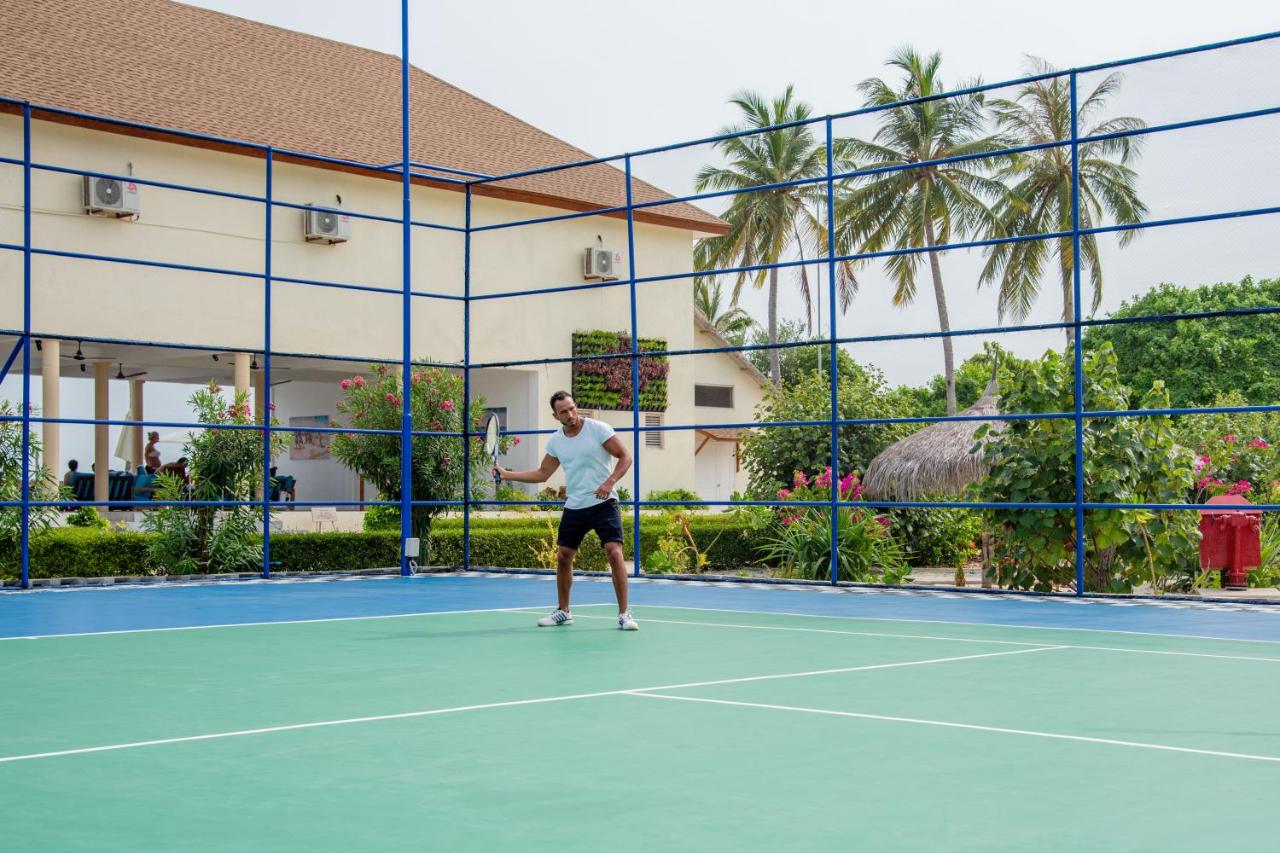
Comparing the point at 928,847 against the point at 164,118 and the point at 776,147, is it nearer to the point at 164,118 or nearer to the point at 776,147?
the point at 164,118

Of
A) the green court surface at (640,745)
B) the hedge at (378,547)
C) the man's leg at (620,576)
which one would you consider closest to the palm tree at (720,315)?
the hedge at (378,547)

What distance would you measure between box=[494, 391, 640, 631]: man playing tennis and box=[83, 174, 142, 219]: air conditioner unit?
16020 mm

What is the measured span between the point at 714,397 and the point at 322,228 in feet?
54.5

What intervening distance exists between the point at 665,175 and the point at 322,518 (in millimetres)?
11587

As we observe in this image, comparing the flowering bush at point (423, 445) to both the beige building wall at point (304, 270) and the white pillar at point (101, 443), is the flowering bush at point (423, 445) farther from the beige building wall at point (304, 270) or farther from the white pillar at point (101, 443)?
the white pillar at point (101, 443)

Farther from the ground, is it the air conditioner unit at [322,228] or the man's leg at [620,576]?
the air conditioner unit at [322,228]

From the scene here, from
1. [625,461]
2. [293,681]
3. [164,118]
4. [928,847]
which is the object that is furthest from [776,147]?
[928,847]

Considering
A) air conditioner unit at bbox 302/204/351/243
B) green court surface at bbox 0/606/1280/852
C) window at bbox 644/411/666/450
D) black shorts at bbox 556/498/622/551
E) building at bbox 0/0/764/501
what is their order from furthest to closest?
window at bbox 644/411/666/450 → air conditioner unit at bbox 302/204/351/243 → building at bbox 0/0/764/501 → black shorts at bbox 556/498/622/551 → green court surface at bbox 0/606/1280/852

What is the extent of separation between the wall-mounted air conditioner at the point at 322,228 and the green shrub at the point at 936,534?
1121cm

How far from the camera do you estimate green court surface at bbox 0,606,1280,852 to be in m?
4.24

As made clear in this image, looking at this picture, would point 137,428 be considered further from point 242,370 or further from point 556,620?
point 556,620

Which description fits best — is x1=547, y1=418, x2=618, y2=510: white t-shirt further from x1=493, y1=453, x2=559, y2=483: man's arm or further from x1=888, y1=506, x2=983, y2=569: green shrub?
x1=888, y1=506, x2=983, y2=569: green shrub

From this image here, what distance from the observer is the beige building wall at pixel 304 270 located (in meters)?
24.5

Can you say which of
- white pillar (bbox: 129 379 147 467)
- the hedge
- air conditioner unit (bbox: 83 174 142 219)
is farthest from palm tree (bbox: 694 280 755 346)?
air conditioner unit (bbox: 83 174 142 219)
